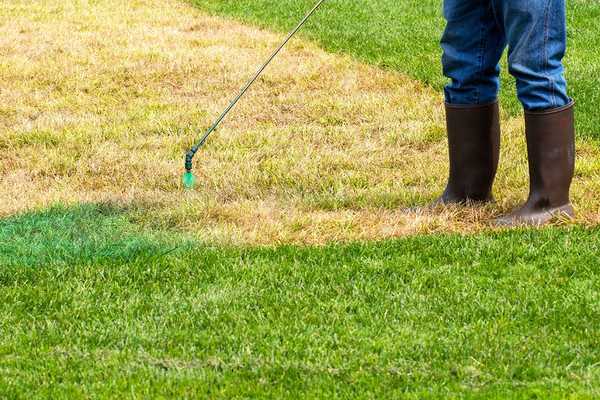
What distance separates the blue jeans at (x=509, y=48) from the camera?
14.9ft

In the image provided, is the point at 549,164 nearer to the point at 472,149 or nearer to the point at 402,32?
the point at 472,149

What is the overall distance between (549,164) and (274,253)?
1201 mm

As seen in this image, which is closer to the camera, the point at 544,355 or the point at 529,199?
the point at 544,355

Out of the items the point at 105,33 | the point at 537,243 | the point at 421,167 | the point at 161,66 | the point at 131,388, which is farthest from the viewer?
the point at 105,33

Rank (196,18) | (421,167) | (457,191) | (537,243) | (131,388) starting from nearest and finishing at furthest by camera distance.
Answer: (131,388) < (537,243) < (457,191) < (421,167) < (196,18)

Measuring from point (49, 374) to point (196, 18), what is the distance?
827cm

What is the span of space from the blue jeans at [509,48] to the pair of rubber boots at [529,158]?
6cm

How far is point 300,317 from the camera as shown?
12.2 feet

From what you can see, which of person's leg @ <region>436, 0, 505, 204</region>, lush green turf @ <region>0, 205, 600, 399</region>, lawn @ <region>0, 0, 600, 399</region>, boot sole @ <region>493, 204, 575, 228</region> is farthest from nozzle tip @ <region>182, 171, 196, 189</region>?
boot sole @ <region>493, 204, 575, 228</region>

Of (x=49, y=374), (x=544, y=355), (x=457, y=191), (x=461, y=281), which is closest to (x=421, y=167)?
(x=457, y=191)

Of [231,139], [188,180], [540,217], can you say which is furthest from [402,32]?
[540,217]

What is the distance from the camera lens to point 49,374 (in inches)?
131

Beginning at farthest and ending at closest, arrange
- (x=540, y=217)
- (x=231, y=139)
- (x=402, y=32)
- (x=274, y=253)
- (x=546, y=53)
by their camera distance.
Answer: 1. (x=402, y=32)
2. (x=231, y=139)
3. (x=540, y=217)
4. (x=546, y=53)
5. (x=274, y=253)

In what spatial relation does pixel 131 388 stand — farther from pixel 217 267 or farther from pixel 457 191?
pixel 457 191
